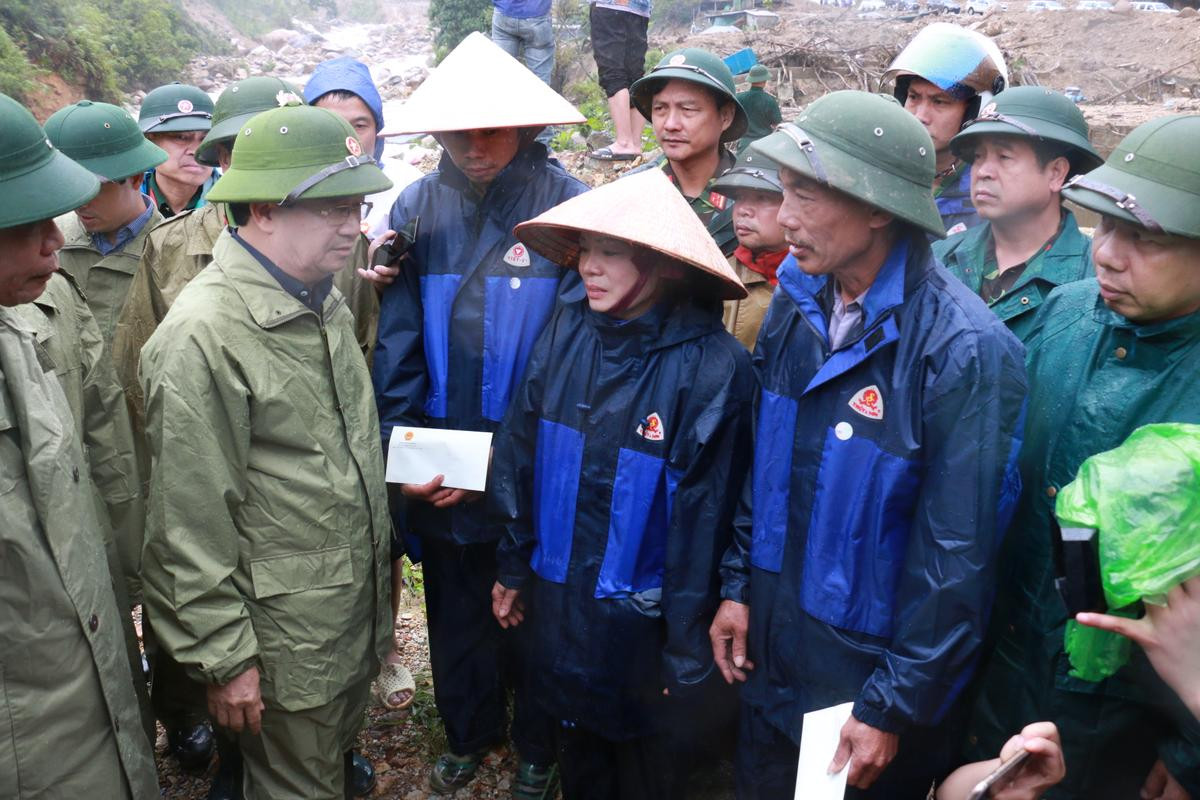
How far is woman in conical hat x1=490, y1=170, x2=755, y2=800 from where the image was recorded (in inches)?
103

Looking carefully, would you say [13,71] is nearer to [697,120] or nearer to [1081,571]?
[697,120]

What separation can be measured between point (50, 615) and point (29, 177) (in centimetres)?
103

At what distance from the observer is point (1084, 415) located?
2217mm

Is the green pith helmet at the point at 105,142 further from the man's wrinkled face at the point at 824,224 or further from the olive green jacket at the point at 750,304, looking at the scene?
the man's wrinkled face at the point at 824,224

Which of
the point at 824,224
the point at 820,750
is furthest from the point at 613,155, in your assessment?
the point at 820,750

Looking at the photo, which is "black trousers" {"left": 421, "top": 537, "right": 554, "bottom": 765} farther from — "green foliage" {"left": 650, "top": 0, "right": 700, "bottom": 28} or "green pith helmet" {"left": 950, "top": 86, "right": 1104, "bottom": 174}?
"green foliage" {"left": 650, "top": 0, "right": 700, "bottom": 28}

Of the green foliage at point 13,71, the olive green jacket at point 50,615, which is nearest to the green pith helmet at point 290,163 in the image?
the olive green jacket at point 50,615

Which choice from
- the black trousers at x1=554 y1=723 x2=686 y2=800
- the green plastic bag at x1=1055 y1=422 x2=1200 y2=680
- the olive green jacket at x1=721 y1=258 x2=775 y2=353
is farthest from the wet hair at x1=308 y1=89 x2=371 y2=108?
the green plastic bag at x1=1055 y1=422 x2=1200 y2=680

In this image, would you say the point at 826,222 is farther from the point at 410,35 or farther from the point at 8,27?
the point at 410,35

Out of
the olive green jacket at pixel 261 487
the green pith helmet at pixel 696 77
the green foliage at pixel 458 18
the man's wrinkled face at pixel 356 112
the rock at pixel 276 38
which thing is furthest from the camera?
the rock at pixel 276 38

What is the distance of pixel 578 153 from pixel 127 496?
7.87 metres

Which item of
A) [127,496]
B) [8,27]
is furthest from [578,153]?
[8,27]

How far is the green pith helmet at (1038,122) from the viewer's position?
298 centimetres

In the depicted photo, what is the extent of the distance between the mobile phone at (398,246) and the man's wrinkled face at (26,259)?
1.22 metres
